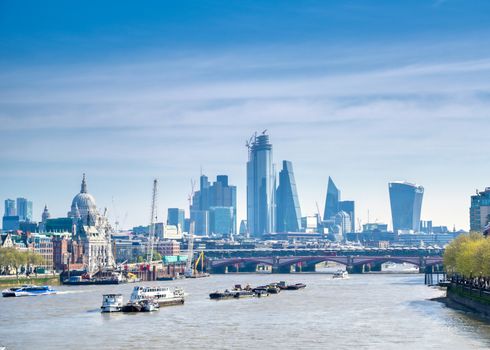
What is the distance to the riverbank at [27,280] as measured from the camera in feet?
548

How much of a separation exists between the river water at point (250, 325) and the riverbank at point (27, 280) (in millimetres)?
34807

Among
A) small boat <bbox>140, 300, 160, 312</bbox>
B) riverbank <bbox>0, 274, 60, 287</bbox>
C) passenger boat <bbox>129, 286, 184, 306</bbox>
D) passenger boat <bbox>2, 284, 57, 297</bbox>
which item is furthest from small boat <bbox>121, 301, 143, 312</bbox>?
riverbank <bbox>0, 274, 60, 287</bbox>

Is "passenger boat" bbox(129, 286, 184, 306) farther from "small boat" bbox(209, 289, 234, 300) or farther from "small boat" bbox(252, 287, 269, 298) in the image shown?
"small boat" bbox(252, 287, 269, 298)

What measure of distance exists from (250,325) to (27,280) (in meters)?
84.2

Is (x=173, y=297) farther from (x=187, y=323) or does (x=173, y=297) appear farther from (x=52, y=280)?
(x=52, y=280)

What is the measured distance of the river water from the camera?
262 ft

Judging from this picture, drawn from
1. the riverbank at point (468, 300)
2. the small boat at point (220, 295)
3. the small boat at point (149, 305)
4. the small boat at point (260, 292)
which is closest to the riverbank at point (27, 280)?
the small boat at point (260, 292)

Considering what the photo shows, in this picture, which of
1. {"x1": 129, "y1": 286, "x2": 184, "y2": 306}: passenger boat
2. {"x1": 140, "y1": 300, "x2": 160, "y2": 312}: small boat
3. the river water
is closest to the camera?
the river water

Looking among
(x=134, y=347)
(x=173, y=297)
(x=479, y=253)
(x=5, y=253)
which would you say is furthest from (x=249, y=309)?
(x=5, y=253)

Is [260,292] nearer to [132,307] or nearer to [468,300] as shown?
[132,307]

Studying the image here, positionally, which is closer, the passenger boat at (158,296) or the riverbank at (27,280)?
the passenger boat at (158,296)

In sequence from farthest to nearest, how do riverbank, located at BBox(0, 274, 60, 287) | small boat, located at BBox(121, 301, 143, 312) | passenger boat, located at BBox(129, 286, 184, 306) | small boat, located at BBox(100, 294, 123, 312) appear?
riverbank, located at BBox(0, 274, 60, 287)
passenger boat, located at BBox(129, 286, 184, 306)
small boat, located at BBox(121, 301, 143, 312)
small boat, located at BBox(100, 294, 123, 312)

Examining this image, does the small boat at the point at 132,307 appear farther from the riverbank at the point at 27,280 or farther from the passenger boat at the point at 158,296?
the riverbank at the point at 27,280

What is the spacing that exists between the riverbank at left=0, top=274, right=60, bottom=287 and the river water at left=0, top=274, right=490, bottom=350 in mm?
34807
